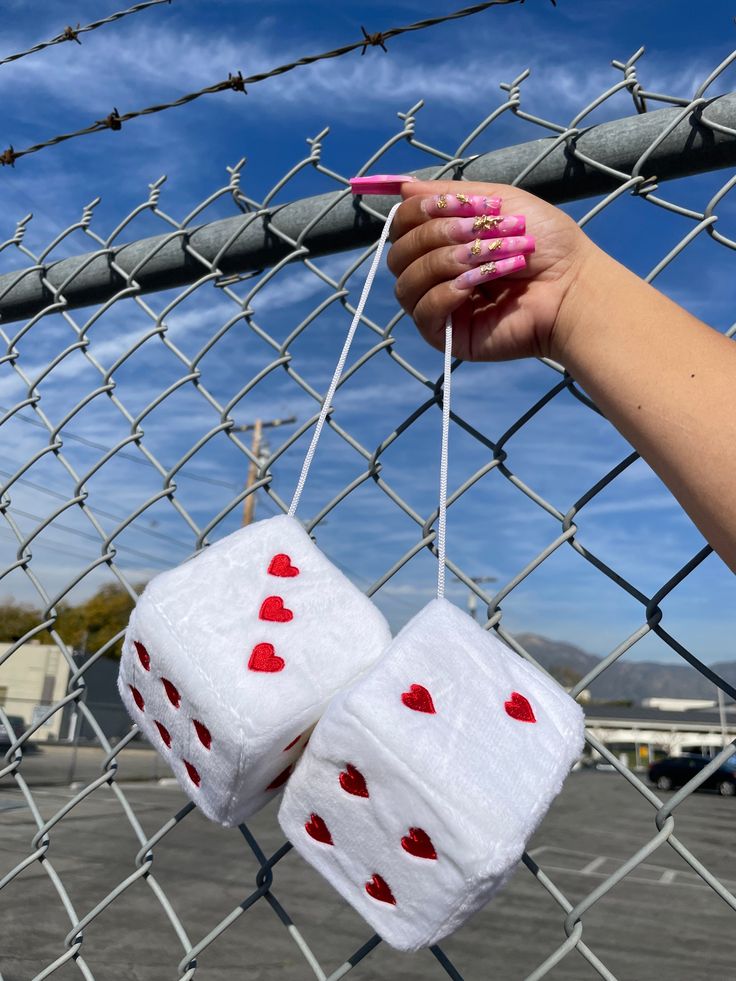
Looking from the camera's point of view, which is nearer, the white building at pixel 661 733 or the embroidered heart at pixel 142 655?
the embroidered heart at pixel 142 655

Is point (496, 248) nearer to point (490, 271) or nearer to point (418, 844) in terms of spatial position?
point (490, 271)

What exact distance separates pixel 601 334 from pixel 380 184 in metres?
0.41

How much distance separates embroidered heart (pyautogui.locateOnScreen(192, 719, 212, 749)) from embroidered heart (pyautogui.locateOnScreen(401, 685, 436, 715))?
23 centimetres

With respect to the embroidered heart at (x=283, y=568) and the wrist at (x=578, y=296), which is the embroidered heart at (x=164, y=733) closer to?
the embroidered heart at (x=283, y=568)

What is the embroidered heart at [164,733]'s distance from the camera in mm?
969

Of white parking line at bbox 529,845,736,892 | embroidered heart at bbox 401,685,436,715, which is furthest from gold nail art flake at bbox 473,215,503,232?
white parking line at bbox 529,845,736,892

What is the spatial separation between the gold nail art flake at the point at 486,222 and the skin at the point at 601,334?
27mm

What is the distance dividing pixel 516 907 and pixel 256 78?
7.37 m

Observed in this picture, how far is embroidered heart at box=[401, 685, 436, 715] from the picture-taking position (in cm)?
78

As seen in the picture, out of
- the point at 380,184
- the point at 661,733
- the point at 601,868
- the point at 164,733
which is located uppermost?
the point at 380,184

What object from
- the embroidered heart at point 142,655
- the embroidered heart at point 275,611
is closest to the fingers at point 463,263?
the embroidered heart at point 275,611

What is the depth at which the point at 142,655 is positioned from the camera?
3.16 ft

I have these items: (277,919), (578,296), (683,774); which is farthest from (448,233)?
(683,774)

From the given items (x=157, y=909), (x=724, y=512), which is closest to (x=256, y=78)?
(x=724, y=512)
